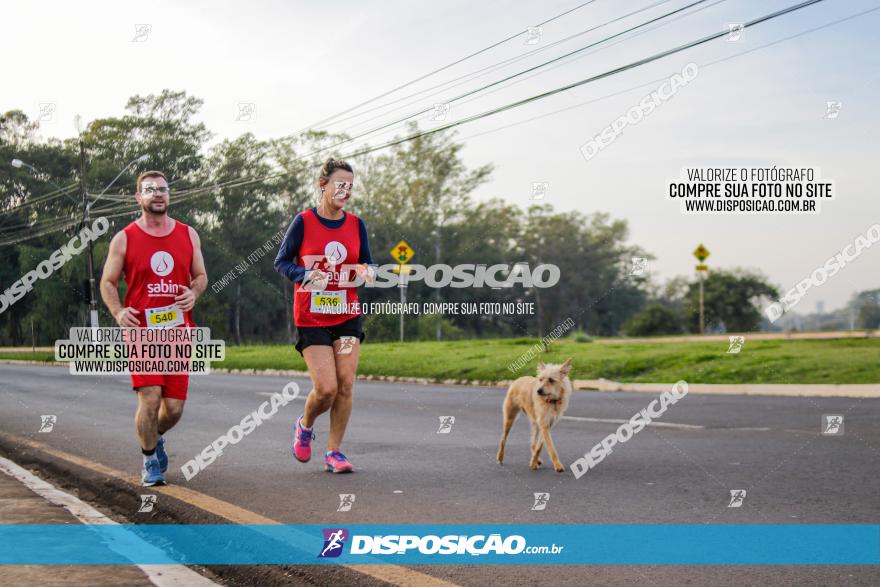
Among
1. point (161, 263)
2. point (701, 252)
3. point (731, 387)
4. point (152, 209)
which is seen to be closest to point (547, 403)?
point (161, 263)

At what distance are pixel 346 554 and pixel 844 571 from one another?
2344 millimetres

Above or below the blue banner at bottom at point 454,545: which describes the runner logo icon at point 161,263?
above

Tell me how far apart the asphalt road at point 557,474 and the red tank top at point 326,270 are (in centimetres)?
123

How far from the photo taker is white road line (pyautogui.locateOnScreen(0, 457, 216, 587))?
4293mm

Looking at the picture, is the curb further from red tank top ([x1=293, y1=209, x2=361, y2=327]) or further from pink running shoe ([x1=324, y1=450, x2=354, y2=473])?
red tank top ([x1=293, y1=209, x2=361, y2=327])

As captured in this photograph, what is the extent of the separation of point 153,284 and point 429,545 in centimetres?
289

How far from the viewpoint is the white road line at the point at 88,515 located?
14.1 ft

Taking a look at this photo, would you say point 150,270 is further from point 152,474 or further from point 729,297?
point 729,297

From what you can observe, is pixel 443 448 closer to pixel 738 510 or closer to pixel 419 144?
pixel 738 510

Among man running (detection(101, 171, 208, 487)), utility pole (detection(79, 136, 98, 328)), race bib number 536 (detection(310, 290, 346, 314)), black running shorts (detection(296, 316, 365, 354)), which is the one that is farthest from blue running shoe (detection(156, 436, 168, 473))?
utility pole (detection(79, 136, 98, 328))

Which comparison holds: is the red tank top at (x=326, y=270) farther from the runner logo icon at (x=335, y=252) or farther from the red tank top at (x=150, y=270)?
the red tank top at (x=150, y=270)

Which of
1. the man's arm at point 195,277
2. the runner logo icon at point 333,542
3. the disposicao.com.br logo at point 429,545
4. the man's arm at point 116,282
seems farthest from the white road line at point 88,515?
the man's arm at point 195,277

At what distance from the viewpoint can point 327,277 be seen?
261 inches

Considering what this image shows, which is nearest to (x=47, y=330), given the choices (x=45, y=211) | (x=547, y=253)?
(x=45, y=211)
